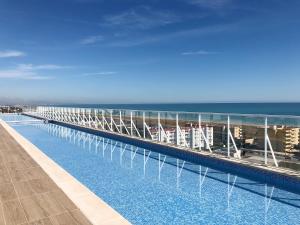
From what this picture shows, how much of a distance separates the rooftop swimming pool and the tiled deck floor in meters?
0.93

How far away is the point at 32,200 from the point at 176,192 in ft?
7.79

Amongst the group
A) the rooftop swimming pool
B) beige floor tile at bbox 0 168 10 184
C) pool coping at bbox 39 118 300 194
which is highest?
beige floor tile at bbox 0 168 10 184

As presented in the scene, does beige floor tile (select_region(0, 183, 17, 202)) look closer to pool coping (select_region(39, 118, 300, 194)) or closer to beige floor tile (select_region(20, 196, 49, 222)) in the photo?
beige floor tile (select_region(20, 196, 49, 222))

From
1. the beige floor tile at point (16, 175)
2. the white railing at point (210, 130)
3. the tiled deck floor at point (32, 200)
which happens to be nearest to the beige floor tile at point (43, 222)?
the tiled deck floor at point (32, 200)

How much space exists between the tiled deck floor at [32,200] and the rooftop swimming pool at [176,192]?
933mm

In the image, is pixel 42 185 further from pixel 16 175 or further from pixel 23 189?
pixel 16 175

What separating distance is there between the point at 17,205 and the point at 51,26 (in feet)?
61.4

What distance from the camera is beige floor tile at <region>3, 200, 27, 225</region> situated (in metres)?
2.90

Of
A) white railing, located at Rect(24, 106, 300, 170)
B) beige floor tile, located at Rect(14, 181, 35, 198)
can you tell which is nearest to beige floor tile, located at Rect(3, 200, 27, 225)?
beige floor tile, located at Rect(14, 181, 35, 198)

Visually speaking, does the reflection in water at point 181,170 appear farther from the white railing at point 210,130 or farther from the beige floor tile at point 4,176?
the beige floor tile at point 4,176

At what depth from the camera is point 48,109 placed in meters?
20.5

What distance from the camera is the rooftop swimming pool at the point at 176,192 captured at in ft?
13.0

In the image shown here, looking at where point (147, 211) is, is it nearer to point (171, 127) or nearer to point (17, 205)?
point (17, 205)

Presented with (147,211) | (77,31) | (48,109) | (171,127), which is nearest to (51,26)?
(77,31)
